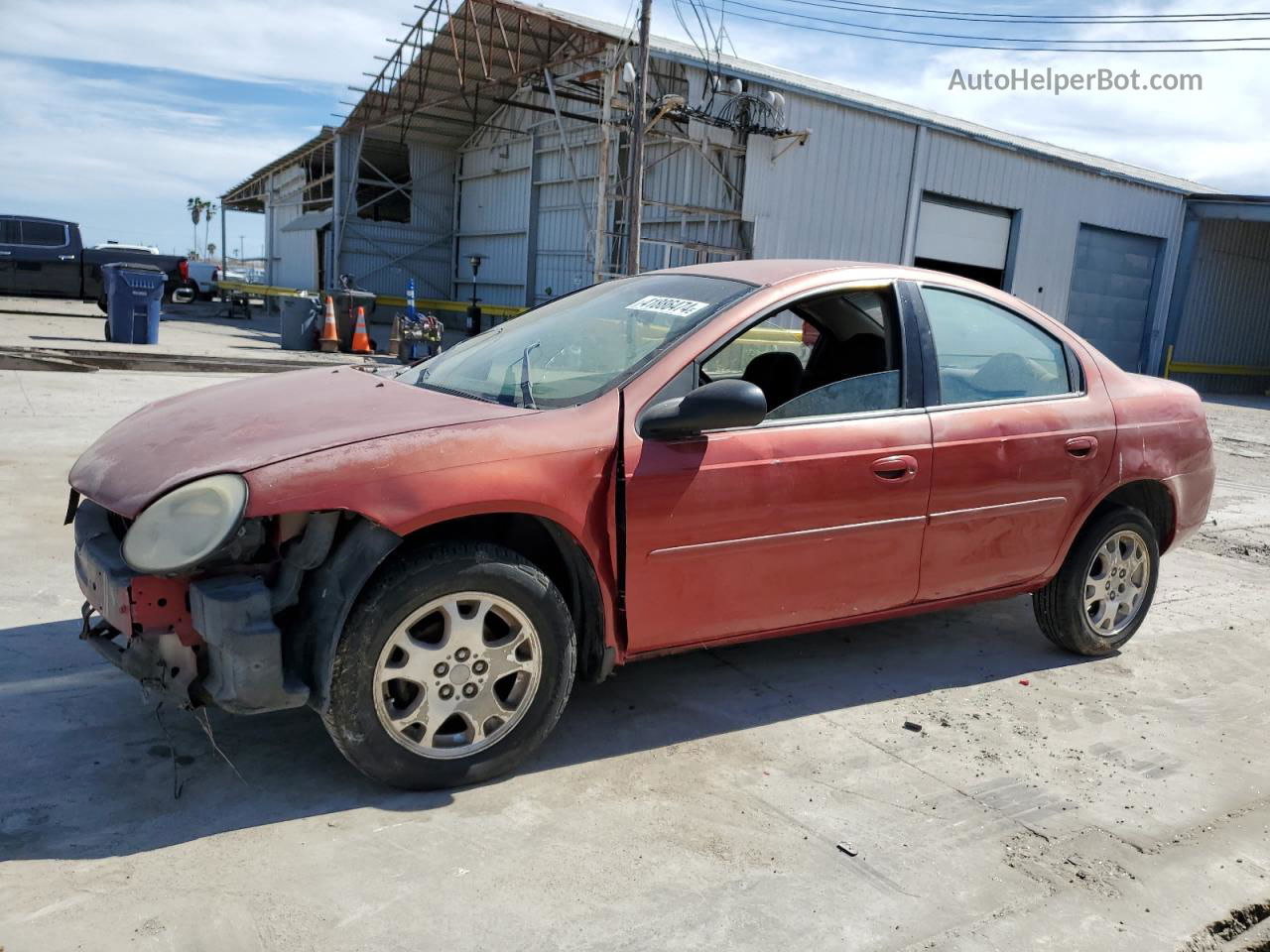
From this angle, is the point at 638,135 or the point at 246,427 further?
the point at 638,135

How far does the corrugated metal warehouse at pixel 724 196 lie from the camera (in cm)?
1905

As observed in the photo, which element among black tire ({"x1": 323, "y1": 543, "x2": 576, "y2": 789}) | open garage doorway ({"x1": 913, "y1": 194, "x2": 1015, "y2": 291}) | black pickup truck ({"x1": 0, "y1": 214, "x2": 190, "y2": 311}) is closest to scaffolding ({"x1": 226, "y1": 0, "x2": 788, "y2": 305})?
open garage doorway ({"x1": 913, "y1": 194, "x2": 1015, "y2": 291})

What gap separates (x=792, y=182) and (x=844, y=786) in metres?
17.5

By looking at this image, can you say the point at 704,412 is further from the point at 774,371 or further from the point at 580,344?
the point at 774,371

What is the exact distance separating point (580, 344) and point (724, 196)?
16.9 m

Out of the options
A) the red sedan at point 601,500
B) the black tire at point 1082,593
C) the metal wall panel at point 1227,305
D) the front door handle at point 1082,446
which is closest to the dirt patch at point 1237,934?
the red sedan at point 601,500

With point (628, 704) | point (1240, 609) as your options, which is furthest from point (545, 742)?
point (1240, 609)

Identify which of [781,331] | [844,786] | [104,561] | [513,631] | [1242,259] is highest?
[1242,259]

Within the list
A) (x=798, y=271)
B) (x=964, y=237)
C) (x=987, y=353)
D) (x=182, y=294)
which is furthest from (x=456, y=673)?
(x=182, y=294)

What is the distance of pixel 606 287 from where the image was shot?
405 cm

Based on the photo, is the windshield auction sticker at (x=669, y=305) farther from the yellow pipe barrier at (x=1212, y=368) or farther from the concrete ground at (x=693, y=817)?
the yellow pipe barrier at (x=1212, y=368)

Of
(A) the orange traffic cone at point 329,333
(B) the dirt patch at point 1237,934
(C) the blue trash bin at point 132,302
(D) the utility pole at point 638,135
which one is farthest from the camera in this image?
(A) the orange traffic cone at point 329,333

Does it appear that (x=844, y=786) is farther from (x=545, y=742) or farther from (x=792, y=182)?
(x=792, y=182)

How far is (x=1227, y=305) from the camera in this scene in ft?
91.7
